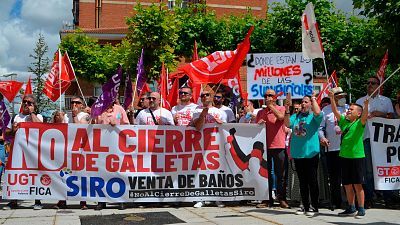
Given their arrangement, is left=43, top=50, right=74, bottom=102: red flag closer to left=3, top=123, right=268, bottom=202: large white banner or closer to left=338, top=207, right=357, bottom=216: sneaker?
left=3, top=123, right=268, bottom=202: large white banner

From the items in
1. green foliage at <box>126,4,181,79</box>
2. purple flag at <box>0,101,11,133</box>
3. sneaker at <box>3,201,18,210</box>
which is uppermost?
green foliage at <box>126,4,181,79</box>

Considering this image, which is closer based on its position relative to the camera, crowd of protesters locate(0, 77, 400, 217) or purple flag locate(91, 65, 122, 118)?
crowd of protesters locate(0, 77, 400, 217)

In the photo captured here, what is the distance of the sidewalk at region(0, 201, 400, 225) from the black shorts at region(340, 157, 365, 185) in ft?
1.71

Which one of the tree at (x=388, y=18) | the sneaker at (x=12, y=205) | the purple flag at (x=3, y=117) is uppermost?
the tree at (x=388, y=18)

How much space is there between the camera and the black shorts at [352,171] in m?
7.00

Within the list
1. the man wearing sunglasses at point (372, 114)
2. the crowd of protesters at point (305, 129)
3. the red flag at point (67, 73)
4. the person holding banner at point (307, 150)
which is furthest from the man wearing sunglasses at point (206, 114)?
the red flag at point (67, 73)

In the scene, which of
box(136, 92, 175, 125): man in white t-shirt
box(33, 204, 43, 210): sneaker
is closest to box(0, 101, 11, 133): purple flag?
box(33, 204, 43, 210): sneaker

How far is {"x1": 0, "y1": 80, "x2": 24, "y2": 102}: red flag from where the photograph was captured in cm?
1353

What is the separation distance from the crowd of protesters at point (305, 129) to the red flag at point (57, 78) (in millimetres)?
1267

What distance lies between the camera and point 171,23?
20500mm

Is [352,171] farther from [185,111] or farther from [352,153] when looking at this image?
[185,111]

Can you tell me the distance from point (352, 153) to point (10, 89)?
10.1m

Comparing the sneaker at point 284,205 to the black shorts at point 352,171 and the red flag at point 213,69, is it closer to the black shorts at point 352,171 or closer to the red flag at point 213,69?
the black shorts at point 352,171

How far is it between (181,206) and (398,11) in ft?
19.0
